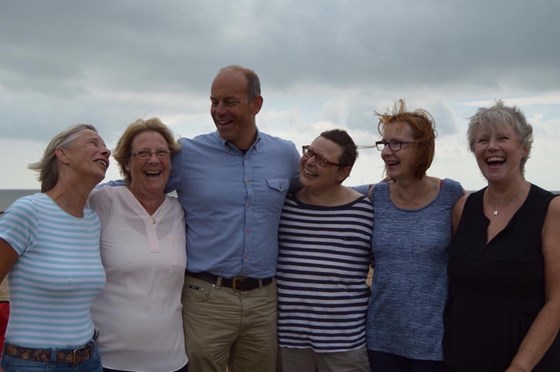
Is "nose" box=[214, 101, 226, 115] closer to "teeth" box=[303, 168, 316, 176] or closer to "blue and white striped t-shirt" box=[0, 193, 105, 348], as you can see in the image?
"teeth" box=[303, 168, 316, 176]

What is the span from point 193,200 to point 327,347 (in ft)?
4.07

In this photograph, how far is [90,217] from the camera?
11.6ft

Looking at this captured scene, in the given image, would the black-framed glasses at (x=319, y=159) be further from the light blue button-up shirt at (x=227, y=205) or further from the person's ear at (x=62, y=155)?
the person's ear at (x=62, y=155)

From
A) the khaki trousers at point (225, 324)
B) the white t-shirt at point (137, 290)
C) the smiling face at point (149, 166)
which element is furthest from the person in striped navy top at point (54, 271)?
the khaki trousers at point (225, 324)

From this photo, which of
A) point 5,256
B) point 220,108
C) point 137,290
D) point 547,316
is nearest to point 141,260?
point 137,290

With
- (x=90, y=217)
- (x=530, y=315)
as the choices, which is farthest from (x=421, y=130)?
(x=90, y=217)

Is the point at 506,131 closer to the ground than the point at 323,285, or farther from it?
farther from it

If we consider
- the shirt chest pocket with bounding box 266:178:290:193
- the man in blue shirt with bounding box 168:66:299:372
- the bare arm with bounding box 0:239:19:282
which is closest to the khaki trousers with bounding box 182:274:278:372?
the man in blue shirt with bounding box 168:66:299:372

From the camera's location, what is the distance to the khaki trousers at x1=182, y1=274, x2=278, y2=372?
395 centimetres

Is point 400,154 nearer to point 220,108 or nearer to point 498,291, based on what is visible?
point 498,291

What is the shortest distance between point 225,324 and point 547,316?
1.85 m

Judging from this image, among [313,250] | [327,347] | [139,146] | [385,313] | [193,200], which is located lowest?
[327,347]

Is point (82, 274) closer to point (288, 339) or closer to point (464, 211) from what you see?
point (288, 339)

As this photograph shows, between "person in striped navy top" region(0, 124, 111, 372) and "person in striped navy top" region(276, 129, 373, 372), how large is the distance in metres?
1.24
